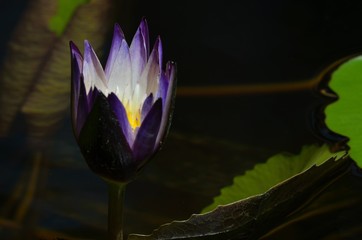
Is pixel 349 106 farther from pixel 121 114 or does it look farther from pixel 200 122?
pixel 121 114

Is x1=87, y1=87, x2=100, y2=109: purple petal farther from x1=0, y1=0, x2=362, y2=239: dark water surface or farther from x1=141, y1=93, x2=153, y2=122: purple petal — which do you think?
x1=0, y1=0, x2=362, y2=239: dark water surface

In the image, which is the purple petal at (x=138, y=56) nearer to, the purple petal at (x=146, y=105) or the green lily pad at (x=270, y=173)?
the purple petal at (x=146, y=105)

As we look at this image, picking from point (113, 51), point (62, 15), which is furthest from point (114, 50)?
point (62, 15)

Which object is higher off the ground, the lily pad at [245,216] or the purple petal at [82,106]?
the purple petal at [82,106]

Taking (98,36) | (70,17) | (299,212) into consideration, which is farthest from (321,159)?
(70,17)

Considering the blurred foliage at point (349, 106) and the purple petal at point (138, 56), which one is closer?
the purple petal at point (138, 56)

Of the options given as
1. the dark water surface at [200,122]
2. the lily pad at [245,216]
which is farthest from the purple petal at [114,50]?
the dark water surface at [200,122]

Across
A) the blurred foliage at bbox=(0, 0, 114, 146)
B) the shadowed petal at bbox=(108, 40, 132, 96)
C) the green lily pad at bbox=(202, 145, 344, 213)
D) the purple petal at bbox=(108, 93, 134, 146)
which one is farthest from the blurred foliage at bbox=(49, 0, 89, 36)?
the purple petal at bbox=(108, 93, 134, 146)

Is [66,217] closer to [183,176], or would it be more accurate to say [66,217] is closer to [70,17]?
[183,176]
